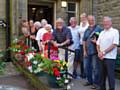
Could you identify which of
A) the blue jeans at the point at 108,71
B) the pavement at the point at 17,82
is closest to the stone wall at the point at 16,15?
the pavement at the point at 17,82

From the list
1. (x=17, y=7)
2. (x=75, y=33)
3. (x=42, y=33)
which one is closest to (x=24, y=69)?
(x=42, y=33)

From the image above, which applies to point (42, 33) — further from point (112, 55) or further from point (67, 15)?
point (67, 15)

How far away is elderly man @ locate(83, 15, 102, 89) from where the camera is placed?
7.71 metres

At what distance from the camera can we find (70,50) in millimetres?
7875

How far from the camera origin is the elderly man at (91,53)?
7.71 metres

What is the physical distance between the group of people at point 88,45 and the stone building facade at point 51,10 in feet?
11.0

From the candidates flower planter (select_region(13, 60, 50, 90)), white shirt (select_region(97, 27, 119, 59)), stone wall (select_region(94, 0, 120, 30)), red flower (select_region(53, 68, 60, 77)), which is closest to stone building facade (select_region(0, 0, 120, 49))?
stone wall (select_region(94, 0, 120, 30))

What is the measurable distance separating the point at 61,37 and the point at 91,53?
834 mm

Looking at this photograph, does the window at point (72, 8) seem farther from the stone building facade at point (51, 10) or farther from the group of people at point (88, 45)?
the group of people at point (88, 45)

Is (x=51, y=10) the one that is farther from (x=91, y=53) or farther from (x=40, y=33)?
(x=91, y=53)

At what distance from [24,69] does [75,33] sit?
8.82 feet

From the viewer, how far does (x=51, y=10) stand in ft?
48.0

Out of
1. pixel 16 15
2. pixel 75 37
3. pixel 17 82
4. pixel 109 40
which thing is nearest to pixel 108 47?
pixel 109 40

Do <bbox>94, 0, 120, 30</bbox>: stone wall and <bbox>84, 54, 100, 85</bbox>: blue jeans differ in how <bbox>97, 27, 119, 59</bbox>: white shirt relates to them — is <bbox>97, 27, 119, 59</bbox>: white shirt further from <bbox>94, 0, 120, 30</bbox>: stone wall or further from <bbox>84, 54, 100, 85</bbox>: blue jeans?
<bbox>94, 0, 120, 30</bbox>: stone wall
